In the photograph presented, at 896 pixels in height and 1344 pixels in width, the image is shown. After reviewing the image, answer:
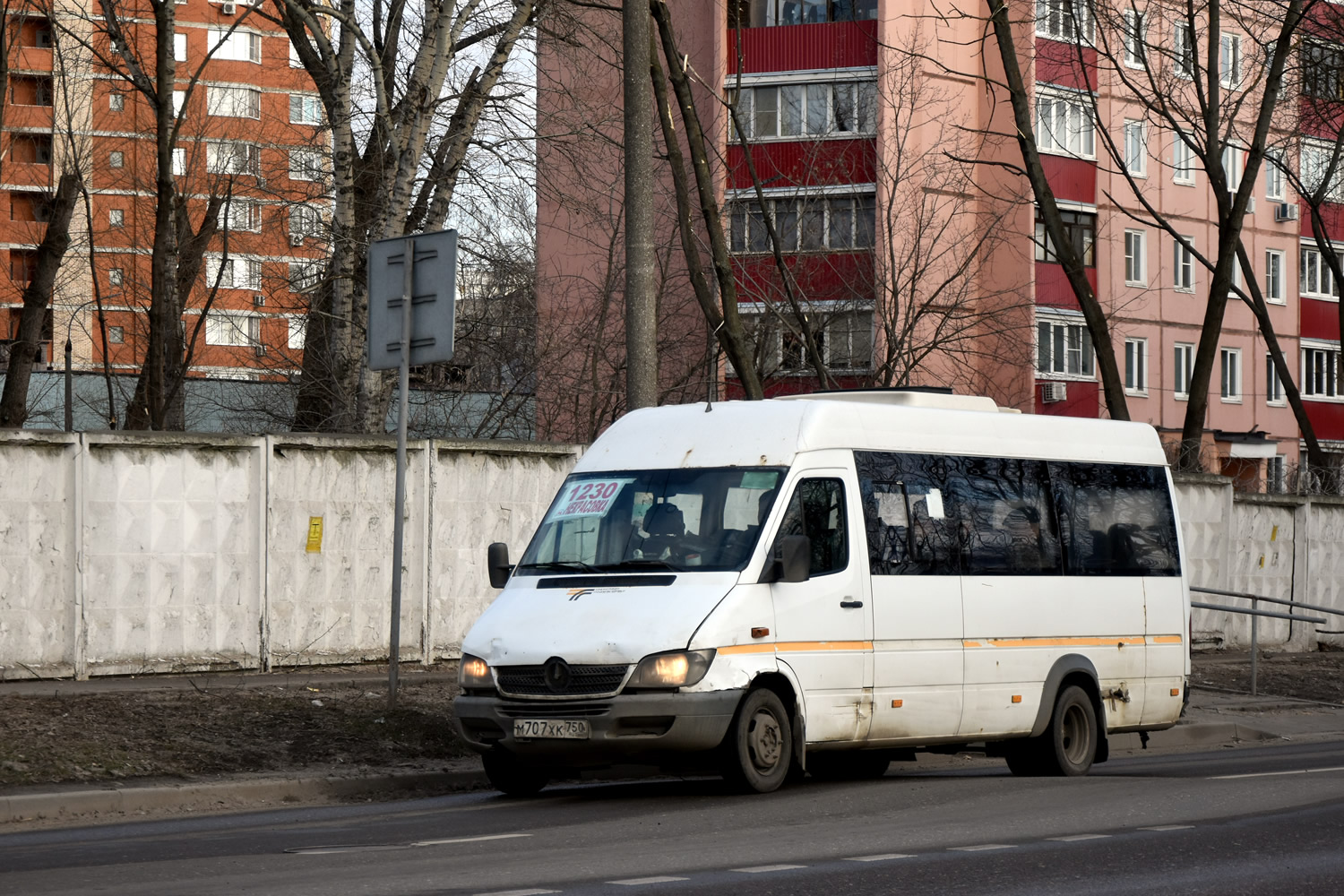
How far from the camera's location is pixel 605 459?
1277 cm

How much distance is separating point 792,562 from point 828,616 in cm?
61

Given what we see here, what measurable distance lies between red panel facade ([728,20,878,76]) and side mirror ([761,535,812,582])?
120ft

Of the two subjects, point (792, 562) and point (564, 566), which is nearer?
point (792, 562)

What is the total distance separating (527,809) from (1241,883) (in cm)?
442

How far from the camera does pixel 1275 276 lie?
6281 centimetres

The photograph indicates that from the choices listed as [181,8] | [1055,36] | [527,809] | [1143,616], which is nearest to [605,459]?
[527,809]

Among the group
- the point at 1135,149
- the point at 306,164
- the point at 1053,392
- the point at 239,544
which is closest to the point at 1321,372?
the point at 1135,149

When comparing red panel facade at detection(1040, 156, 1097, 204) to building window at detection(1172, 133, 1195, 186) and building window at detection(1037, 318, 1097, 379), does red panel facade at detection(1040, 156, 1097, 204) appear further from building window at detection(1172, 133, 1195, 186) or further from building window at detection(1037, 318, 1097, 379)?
building window at detection(1172, 133, 1195, 186)

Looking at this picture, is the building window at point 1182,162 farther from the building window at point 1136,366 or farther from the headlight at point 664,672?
the headlight at point 664,672

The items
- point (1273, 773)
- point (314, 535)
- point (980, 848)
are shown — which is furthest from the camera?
point (314, 535)

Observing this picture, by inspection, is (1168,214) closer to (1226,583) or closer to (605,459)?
(1226,583)

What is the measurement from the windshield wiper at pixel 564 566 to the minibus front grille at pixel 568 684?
87 centimetres

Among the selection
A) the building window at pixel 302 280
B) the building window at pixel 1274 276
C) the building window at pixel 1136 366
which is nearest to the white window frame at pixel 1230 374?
the building window at pixel 1274 276

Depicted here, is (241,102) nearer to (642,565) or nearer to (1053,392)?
(1053,392)
